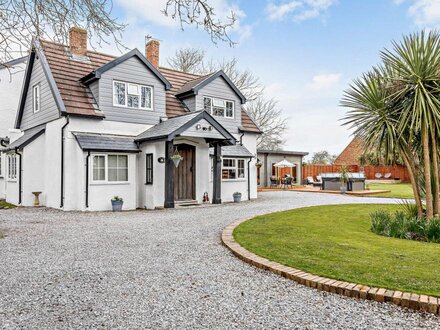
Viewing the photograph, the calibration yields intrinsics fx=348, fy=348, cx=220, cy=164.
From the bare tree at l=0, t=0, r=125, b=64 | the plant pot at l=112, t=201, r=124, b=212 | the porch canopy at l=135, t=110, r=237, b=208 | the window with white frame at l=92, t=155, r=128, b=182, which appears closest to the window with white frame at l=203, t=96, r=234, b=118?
the porch canopy at l=135, t=110, r=237, b=208

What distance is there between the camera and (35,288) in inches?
173

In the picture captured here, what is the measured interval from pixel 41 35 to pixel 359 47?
43.9 ft

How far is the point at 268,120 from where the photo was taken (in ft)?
115

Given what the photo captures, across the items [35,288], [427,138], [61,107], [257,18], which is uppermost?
[257,18]

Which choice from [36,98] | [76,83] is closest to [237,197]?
[76,83]

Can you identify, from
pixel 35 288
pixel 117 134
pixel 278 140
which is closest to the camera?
pixel 35 288

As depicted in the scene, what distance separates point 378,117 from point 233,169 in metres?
9.13

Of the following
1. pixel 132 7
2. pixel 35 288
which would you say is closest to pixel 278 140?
pixel 132 7

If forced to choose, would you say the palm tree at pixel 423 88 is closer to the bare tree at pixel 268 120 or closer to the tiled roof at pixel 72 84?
the tiled roof at pixel 72 84

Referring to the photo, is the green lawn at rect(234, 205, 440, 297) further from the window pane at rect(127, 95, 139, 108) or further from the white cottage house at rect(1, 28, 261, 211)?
the window pane at rect(127, 95, 139, 108)

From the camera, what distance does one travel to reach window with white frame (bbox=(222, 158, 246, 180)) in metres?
16.9

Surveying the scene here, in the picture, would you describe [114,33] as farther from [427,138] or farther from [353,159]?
[353,159]

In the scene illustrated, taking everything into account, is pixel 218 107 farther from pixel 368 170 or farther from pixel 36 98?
pixel 368 170

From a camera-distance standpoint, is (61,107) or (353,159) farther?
(353,159)
